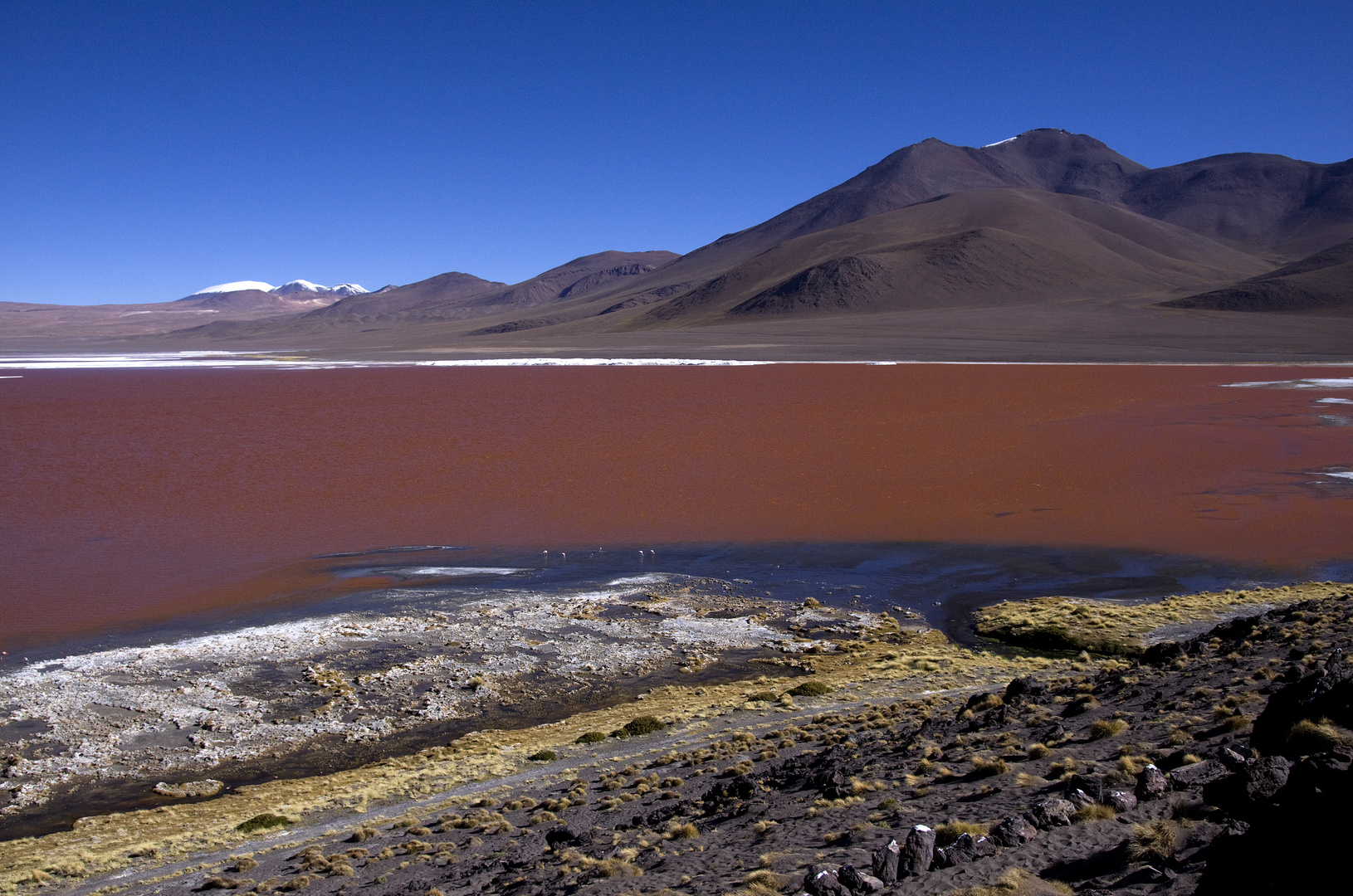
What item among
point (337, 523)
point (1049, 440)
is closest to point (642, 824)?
point (337, 523)

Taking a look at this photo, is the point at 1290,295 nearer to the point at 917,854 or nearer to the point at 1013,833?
the point at 1013,833

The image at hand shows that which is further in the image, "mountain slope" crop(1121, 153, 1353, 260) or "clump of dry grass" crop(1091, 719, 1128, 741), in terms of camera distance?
"mountain slope" crop(1121, 153, 1353, 260)

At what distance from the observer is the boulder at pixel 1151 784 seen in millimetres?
5059

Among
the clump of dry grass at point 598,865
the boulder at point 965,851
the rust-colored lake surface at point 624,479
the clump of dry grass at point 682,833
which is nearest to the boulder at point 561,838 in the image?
the clump of dry grass at point 598,865

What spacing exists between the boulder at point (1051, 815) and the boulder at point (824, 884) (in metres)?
1.15

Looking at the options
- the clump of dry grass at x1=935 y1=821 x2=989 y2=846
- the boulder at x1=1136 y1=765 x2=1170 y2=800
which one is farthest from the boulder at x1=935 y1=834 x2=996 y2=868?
the boulder at x1=1136 y1=765 x2=1170 y2=800

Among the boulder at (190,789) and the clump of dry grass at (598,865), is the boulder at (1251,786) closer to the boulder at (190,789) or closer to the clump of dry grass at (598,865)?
the clump of dry grass at (598,865)

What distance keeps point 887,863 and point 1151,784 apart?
A: 1.67 meters

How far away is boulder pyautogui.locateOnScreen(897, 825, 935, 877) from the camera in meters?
4.58

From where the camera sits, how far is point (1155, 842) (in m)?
4.34

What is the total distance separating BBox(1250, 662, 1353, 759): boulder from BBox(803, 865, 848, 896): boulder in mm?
2405

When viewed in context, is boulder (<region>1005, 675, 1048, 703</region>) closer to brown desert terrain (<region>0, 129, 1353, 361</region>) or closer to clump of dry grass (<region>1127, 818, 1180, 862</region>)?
clump of dry grass (<region>1127, 818, 1180, 862</region>)

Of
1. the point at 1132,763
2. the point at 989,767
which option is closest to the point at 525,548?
the point at 989,767

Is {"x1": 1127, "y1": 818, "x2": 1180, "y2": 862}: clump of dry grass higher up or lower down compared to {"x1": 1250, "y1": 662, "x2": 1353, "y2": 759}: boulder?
lower down
